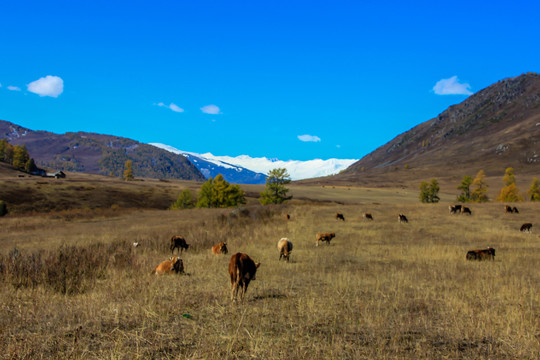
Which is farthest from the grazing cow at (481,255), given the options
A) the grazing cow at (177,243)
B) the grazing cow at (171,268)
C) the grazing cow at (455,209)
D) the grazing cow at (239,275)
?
the grazing cow at (455,209)

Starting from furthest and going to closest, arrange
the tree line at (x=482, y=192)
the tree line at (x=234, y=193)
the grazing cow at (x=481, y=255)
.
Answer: the tree line at (x=482, y=192) → the tree line at (x=234, y=193) → the grazing cow at (x=481, y=255)

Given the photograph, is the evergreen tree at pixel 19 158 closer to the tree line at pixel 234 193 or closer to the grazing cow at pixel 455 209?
the tree line at pixel 234 193

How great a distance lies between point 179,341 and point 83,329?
1867 millimetres

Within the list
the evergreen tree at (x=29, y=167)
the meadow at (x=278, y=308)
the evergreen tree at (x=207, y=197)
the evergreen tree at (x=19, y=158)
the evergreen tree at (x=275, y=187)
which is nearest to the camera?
the meadow at (x=278, y=308)

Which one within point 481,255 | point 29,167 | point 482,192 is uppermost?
point 29,167

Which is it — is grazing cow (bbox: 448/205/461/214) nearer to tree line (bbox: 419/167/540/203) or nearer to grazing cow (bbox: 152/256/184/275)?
grazing cow (bbox: 152/256/184/275)

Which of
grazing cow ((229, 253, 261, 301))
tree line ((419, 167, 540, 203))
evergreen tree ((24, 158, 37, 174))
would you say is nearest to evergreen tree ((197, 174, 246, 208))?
tree line ((419, 167, 540, 203))

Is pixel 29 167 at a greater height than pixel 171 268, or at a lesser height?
Result: greater

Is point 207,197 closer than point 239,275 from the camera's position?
No

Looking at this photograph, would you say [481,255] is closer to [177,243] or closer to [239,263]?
[239,263]

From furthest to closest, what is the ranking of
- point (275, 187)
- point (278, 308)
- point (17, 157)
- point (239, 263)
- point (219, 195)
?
1. point (17, 157)
2. point (219, 195)
3. point (275, 187)
4. point (239, 263)
5. point (278, 308)

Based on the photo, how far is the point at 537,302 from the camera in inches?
357

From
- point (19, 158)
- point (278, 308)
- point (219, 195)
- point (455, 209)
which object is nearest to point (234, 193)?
point (219, 195)

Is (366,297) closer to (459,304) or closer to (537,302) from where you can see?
(459,304)
